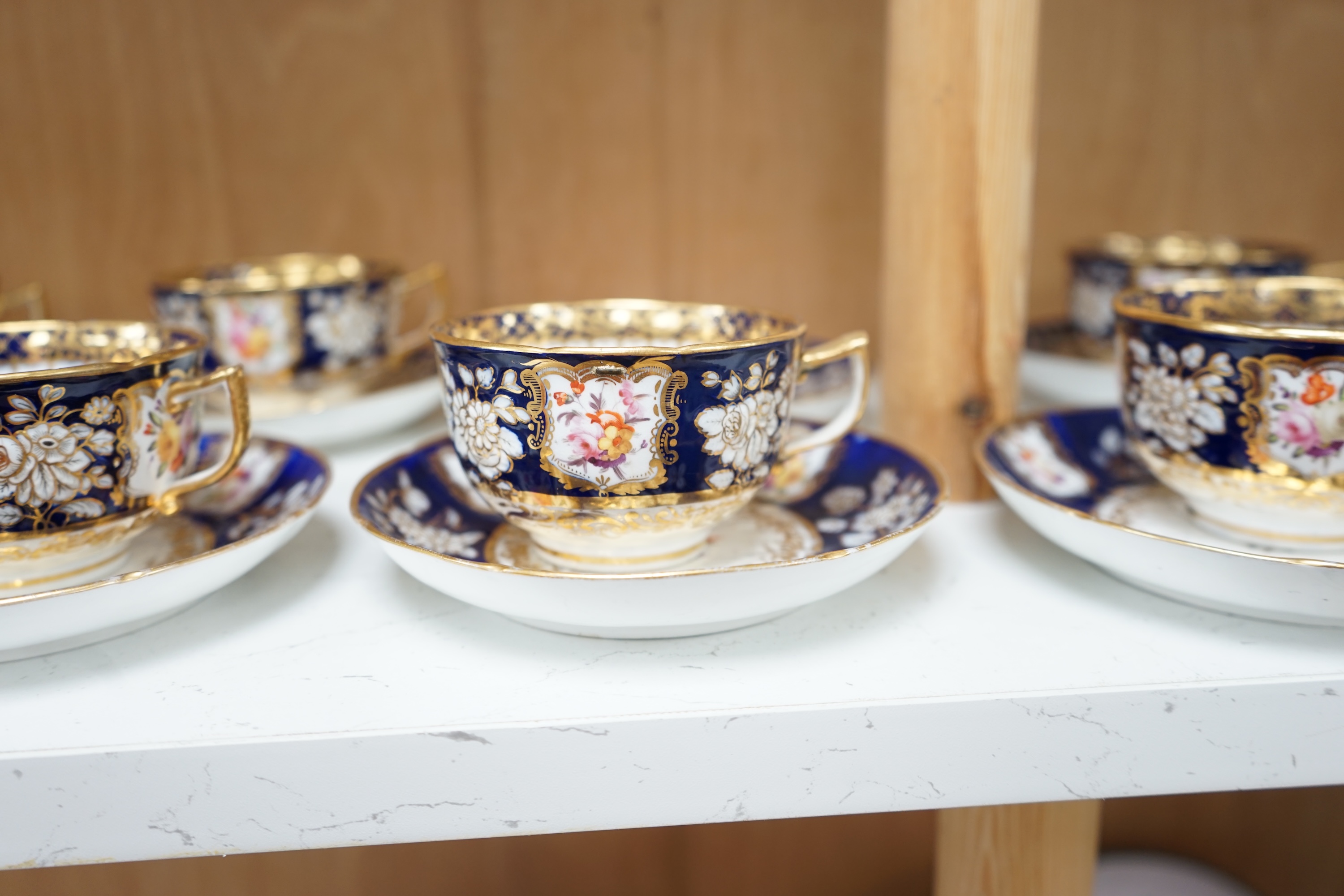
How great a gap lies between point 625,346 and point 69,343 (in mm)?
300

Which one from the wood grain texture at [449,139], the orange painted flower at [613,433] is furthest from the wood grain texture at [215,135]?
the orange painted flower at [613,433]

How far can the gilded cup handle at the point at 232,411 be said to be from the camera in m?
0.46

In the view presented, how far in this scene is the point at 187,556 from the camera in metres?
0.48

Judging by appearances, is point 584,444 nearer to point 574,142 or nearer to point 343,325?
point 343,325

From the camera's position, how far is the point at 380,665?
40 centimetres

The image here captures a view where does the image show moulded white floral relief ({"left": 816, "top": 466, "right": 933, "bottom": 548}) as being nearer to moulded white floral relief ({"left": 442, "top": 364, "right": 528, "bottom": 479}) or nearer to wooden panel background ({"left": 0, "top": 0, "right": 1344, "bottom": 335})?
moulded white floral relief ({"left": 442, "top": 364, "right": 528, "bottom": 479})

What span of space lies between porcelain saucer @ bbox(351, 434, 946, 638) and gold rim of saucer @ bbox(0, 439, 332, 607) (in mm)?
25

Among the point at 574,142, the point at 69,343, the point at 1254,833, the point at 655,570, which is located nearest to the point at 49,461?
the point at 69,343

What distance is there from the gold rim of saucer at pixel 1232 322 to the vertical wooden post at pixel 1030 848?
291 mm

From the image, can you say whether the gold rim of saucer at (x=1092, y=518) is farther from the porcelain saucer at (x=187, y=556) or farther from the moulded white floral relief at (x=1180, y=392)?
the porcelain saucer at (x=187, y=556)

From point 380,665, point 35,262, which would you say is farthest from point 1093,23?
point 35,262

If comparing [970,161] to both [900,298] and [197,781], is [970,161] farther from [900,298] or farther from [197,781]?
[197,781]

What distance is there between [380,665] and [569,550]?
0.10 metres

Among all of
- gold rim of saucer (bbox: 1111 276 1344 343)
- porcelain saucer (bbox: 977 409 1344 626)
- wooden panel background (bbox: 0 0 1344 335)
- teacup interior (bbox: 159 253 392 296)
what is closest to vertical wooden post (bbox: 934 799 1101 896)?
porcelain saucer (bbox: 977 409 1344 626)
